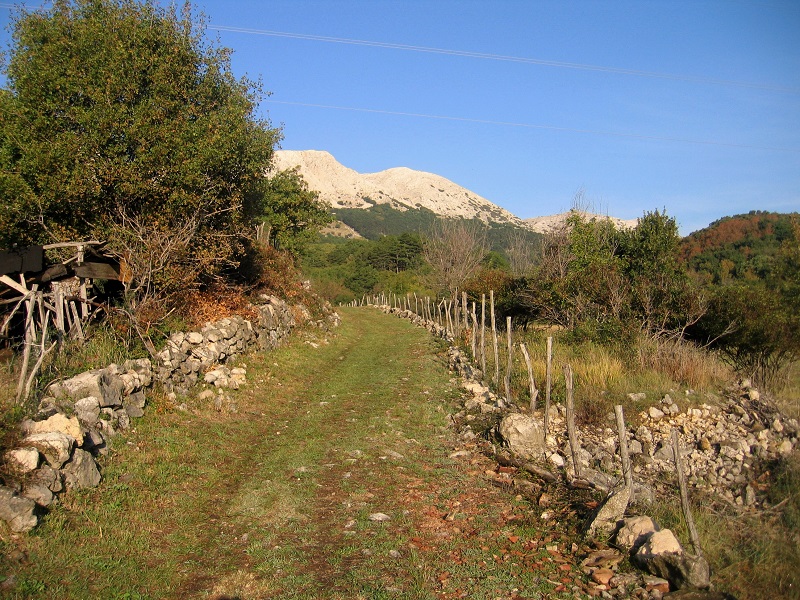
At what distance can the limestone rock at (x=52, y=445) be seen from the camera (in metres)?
7.02

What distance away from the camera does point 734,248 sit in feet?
82.4

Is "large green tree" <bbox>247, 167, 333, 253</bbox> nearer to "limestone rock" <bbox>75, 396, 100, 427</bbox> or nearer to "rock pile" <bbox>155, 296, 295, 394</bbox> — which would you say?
"rock pile" <bbox>155, 296, 295, 394</bbox>

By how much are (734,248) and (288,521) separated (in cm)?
2503

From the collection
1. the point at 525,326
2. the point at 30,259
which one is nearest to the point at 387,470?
the point at 30,259

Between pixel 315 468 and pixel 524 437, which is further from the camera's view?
pixel 524 437

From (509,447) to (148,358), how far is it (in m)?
7.75

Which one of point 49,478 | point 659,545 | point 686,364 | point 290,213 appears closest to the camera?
point 659,545

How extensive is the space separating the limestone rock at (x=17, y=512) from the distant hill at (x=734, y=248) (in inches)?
702

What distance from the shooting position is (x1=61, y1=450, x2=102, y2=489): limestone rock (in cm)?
721

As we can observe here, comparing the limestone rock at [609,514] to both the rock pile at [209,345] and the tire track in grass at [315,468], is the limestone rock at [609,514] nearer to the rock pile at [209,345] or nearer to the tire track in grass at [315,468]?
the tire track in grass at [315,468]

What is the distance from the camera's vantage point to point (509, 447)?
1018 cm

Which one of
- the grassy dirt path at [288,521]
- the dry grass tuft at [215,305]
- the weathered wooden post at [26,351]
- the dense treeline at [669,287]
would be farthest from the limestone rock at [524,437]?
the dry grass tuft at [215,305]

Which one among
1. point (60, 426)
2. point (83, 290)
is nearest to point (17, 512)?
point (60, 426)

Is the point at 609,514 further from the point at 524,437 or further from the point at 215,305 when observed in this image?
the point at 215,305
